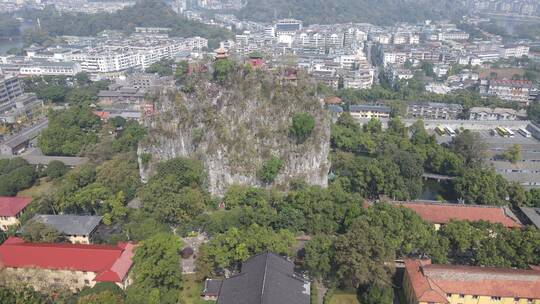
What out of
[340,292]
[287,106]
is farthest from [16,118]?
[340,292]

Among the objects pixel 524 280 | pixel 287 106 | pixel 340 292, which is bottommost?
pixel 340 292

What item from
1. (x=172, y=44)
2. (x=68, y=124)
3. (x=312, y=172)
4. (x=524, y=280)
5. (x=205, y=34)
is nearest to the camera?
(x=524, y=280)

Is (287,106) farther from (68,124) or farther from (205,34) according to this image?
(205,34)

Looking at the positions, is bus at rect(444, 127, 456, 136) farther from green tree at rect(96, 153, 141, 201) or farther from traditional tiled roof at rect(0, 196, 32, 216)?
traditional tiled roof at rect(0, 196, 32, 216)

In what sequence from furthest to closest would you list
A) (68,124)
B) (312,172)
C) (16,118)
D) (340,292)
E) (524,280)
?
(16,118)
(68,124)
(312,172)
(340,292)
(524,280)

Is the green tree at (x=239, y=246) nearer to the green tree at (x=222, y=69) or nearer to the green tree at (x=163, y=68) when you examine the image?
the green tree at (x=222, y=69)

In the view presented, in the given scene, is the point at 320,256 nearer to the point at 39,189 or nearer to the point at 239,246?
the point at 239,246

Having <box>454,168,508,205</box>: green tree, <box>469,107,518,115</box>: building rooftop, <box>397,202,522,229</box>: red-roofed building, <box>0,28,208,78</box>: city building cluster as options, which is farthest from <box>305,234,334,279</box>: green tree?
<box>0,28,208,78</box>: city building cluster
